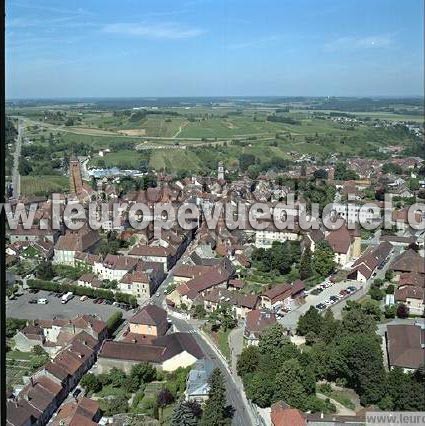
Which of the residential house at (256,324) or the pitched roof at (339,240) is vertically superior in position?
the pitched roof at (339,240)

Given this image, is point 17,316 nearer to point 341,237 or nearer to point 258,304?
point 258,304

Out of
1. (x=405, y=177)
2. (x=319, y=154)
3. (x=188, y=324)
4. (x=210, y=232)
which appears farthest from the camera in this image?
(x=319, y=154)

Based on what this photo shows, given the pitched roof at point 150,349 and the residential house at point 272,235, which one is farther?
the residential house at point 272,235

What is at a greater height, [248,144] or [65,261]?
[248,144]

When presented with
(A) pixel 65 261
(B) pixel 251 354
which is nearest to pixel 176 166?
(A) pixel 65 261

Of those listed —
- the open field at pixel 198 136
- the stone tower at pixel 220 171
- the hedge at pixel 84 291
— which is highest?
the open field at pixel 198 136

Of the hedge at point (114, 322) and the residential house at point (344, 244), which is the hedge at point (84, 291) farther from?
the residential house at point (344, 244)

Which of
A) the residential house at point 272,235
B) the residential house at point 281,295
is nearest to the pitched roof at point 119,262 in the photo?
the residential house at point 281,295
